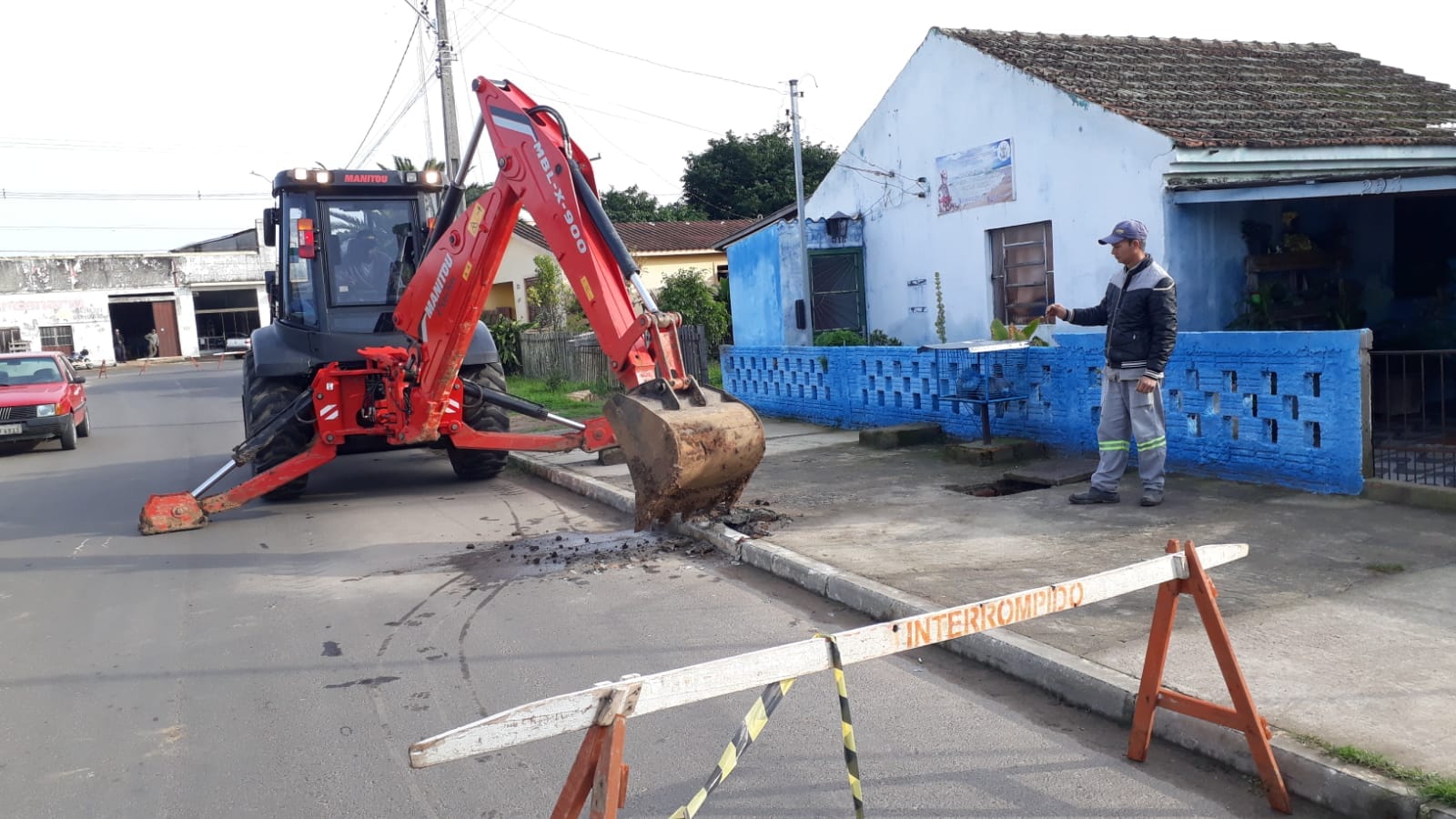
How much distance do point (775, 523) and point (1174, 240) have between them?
20.7 feet

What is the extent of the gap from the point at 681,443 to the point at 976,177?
360 inches

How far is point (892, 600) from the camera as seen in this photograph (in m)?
5.89

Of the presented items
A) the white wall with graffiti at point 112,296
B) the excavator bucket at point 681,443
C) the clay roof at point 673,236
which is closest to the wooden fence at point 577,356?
the clay roof at point 673,236

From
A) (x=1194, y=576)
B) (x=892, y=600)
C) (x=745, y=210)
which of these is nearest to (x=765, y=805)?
(x=1194, y=576)

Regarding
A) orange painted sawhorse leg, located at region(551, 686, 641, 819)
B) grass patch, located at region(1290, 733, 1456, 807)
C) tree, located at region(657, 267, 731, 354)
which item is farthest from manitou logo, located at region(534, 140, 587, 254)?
tree, located at region(657, 267, 731, 354)

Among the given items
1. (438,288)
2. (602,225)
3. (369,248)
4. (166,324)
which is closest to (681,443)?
(602,225)

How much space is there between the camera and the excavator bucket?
6855mm

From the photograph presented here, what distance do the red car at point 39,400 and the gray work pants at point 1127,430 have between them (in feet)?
50.6

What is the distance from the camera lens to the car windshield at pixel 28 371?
17.2 meters

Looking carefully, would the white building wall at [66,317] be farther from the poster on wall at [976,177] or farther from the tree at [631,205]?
the poster on wall at [976,177]

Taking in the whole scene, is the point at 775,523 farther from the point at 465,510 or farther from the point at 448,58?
the point at 448,58

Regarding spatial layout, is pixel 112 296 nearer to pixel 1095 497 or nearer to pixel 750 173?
pixel 750 173

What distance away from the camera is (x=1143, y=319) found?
7852 mm

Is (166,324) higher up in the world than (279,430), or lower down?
higher up
